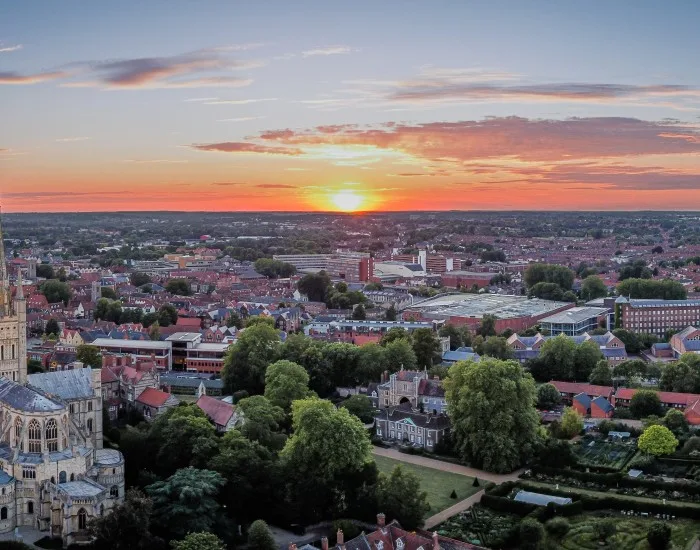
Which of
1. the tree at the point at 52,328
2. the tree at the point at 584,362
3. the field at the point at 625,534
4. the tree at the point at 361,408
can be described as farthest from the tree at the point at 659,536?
the tree at the point at 52,328

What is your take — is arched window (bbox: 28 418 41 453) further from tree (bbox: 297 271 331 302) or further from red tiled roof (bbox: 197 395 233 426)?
tree (bbox: 297 271 331 302)

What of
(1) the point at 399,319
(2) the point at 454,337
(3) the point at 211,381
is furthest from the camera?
(1) the point at 399,319

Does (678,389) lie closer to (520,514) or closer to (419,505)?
(520,514)

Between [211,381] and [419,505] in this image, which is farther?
[211,381]

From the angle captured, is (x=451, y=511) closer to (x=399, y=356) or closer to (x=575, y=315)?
(x=399, y=356)

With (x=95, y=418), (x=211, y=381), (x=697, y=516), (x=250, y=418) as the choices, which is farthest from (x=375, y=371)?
(x=697, y=516)

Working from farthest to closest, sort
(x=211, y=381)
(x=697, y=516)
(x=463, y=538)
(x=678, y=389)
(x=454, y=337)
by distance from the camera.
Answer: (x=454, y=337) < (x=211, y=381) < (x=678, y=389) < (x=697, y=516) < (x=463, y=538)

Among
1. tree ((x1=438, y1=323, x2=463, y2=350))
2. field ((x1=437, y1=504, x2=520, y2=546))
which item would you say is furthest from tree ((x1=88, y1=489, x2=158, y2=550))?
tree ((x1=438, y1=323, x2=463, y2=350))
